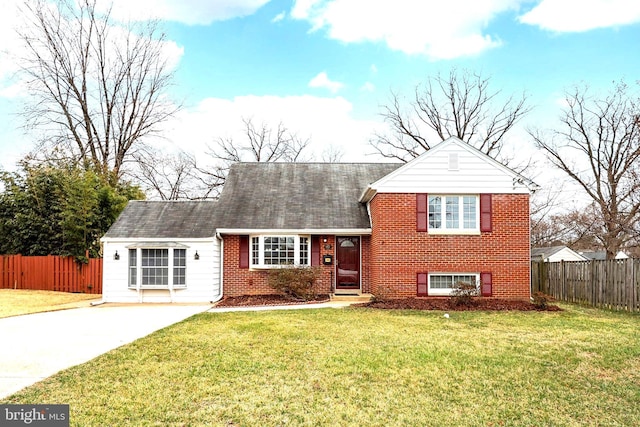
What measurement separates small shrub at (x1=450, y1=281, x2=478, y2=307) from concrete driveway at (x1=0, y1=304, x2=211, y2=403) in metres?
7.12

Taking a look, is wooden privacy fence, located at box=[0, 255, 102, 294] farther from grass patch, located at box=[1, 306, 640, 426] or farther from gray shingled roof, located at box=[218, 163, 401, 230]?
grass patch, located at box=[1, 306, 640, 426]

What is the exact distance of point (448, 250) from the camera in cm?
1484

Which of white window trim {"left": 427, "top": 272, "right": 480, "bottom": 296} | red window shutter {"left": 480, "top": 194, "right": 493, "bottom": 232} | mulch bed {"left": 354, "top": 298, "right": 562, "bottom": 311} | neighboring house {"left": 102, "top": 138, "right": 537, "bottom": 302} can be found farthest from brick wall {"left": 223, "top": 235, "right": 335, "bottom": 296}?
red window shutter {"left": 480, "top": 194, "right": 493, "bottom": 232}

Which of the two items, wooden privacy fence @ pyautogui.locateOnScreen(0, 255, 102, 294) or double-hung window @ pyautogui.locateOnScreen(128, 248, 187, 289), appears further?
wooden privacy fence @ pyautogui.locateOnScreen(0, 255, 102, 294)

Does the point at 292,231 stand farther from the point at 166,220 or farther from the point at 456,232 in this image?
the point at 456,232

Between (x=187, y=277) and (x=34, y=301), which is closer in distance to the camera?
(x=187, y=277)

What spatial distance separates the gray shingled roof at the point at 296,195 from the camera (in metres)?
16.3

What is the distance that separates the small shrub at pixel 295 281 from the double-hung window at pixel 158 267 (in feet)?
9.55

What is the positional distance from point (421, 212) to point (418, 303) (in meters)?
2.88

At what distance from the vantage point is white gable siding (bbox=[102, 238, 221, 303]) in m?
Answer: 15.3

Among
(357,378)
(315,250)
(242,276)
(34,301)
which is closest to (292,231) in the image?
(315,250)

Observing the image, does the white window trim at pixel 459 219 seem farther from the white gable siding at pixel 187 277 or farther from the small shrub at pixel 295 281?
the white gable siding at pixel 187 277

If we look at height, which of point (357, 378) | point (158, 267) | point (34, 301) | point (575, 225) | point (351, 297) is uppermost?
point (575, 225)

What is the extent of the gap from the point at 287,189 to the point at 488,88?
62.2 ft
